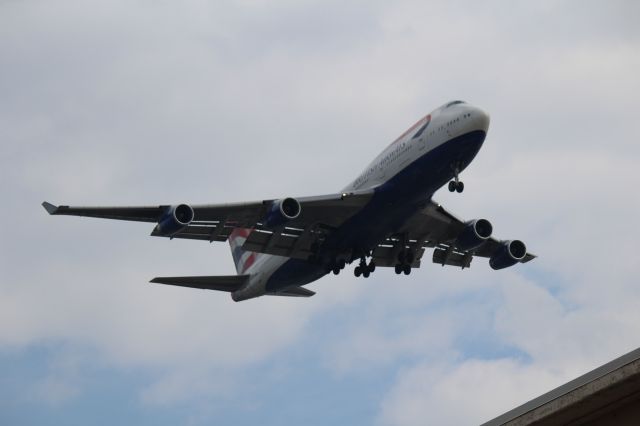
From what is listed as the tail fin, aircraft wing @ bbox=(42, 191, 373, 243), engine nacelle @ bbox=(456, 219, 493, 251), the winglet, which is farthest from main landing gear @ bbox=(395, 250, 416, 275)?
the winglet

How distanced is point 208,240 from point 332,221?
237 inches

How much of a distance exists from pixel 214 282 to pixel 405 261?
10.2 meters

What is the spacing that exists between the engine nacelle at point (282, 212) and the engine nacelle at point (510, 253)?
566 inches

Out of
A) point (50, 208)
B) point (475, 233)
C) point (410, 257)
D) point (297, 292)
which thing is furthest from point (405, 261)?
point (50, 208)

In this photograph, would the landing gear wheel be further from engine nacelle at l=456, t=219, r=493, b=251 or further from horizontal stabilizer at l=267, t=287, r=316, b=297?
horizontal stabilizer at l=267, t=287, r=316, b=297

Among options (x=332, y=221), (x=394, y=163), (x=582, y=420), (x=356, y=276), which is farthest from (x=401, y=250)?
(x=582, y=420)

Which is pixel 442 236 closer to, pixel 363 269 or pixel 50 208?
pixel 363 269

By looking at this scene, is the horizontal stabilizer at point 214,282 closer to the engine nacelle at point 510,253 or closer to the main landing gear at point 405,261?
the main landing gear at point 405,261

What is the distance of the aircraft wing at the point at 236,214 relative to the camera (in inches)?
1503

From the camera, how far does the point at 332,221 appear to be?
42469mm

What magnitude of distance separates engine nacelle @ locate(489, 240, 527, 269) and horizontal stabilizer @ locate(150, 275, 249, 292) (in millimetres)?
13811

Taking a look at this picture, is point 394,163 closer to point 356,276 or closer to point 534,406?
point 356,276

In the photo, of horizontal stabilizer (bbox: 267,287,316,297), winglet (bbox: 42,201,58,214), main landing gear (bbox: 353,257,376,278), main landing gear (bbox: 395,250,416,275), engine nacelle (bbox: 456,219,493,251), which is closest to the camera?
winglet (bbox: 42,201,58,214)

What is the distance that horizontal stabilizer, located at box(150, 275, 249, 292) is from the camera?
45.0 metres
